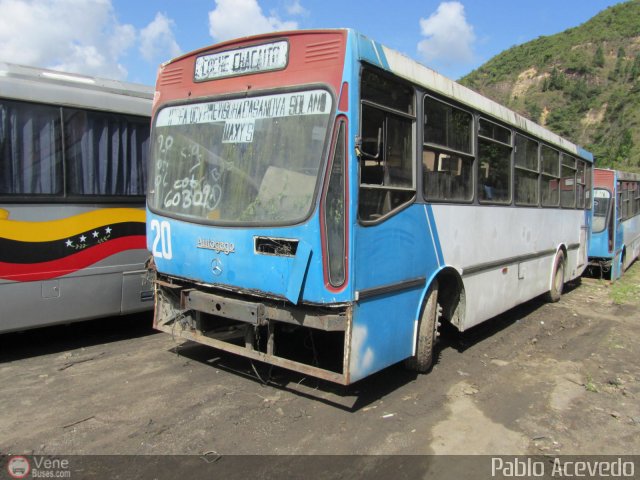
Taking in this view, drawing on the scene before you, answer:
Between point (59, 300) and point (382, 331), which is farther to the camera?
point (59, 300)

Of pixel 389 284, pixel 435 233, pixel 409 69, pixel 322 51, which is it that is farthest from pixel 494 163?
pixel 322 51

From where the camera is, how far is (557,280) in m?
9.62

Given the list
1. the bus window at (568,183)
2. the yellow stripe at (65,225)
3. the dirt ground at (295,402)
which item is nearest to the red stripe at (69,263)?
the yellow stripe at (65,225)

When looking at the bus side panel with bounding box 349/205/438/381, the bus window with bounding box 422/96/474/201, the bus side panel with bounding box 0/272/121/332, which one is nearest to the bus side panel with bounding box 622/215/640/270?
the bus window with bounding box 422/96/474/201

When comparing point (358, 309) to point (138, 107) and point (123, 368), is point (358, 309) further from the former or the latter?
point (138, 107)

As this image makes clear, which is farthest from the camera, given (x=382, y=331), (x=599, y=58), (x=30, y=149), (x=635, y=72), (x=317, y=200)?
(x=599, y=58)

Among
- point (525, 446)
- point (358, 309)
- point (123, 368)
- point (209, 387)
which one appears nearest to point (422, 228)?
point (358, 309)

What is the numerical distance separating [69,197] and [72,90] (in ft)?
3.99

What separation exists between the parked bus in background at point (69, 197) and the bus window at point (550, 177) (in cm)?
603

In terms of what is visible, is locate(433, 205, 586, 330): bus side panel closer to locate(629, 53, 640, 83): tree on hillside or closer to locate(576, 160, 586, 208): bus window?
locate(576, 160, 586, 208): bus window

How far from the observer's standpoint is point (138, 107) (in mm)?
6383

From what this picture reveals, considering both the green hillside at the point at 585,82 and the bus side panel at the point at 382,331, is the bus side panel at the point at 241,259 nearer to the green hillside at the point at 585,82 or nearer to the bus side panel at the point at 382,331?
the bus side panel at the point at 382,331

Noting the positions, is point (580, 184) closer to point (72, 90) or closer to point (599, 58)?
point (72, 90)

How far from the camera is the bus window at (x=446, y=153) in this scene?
16.0 feet
